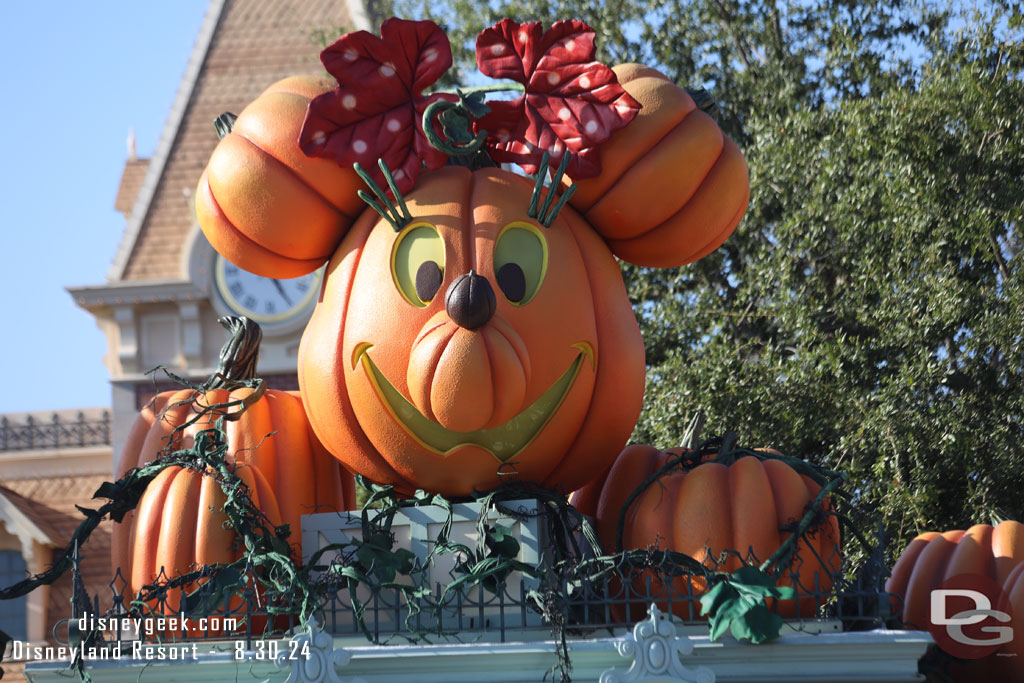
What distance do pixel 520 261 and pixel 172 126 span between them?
13.4 m

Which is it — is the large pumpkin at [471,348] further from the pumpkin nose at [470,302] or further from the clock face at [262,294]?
the clock face at [262,294]

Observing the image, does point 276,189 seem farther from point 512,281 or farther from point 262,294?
point 262,294

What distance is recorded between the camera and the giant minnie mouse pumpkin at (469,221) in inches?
186

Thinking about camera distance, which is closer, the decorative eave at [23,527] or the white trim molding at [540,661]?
the white trim molding at [540,661]

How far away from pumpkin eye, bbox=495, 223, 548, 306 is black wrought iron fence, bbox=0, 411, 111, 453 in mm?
13002

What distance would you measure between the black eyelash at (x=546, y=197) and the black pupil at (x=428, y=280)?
1.42 feet

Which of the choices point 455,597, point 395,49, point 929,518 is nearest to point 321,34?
point 929,518

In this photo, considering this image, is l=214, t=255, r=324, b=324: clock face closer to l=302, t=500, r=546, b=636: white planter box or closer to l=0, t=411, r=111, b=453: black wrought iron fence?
l=0, t=411, r=111, b=453: black wrought iron fence

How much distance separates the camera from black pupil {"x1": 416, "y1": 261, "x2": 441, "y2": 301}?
469 centimetres

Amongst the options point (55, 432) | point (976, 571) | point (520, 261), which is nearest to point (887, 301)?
point (976, 571)

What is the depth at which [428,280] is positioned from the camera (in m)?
4.70

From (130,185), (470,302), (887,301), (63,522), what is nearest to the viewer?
(470,302)

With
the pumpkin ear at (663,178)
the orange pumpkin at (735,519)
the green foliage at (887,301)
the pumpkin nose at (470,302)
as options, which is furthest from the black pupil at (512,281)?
the green foliage at (887,301)

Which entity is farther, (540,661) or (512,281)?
(512,281)
